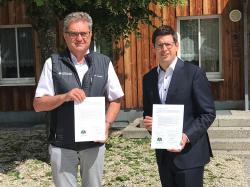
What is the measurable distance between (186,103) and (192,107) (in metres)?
0.06

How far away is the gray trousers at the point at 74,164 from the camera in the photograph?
4.03m

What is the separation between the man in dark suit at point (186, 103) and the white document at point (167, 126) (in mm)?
45

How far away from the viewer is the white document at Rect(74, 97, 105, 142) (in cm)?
393

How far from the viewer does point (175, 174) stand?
3.85m

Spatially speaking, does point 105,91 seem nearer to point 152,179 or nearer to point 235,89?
point 152,179

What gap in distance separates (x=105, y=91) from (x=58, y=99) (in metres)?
0.47

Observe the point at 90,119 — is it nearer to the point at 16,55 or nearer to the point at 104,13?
the point at 104,13

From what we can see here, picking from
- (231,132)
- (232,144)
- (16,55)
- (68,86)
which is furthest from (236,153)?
(16,55)

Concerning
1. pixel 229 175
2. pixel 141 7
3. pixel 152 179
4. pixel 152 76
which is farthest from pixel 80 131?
pixel 141 7

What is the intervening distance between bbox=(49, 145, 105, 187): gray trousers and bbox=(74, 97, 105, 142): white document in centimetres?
15

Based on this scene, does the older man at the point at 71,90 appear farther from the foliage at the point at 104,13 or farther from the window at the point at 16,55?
the window at the point at 16,55

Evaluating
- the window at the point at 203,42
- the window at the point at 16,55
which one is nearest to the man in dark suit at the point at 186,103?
the window at the point at 203,42

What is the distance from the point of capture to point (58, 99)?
386 cm

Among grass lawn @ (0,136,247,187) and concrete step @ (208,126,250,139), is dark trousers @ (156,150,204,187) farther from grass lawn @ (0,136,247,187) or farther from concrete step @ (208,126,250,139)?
concrete step @ (208,126,250,139)
